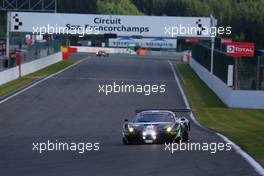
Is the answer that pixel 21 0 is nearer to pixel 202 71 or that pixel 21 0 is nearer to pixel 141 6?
pixel 202 71

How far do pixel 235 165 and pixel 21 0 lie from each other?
238ft

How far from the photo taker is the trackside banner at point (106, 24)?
62.3 meters

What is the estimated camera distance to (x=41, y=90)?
49.8 meters

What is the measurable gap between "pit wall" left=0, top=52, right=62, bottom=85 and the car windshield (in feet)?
98.3

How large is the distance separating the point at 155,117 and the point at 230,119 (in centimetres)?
1295

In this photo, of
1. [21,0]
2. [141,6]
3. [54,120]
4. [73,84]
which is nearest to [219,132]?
[54,120]

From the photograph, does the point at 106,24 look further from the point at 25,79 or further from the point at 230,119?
the point at 230,119

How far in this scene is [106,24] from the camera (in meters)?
62.5

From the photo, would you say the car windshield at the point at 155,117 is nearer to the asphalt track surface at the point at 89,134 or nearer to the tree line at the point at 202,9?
the asphalt track surface at the point at 89,134

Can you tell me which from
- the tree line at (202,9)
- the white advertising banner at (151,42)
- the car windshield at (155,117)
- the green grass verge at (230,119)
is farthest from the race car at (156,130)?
the white advertising banner at (151,42)

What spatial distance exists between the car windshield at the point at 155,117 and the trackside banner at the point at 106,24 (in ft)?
126

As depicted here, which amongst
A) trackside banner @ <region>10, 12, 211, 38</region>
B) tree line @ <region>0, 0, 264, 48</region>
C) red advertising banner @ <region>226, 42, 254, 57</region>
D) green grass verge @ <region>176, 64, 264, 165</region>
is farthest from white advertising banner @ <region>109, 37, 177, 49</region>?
red advertising banner @ <region>226, 42, 254, 57</region>

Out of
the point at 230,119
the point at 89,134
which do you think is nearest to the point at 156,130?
the point at 89,134

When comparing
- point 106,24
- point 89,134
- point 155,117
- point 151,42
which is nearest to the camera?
point 155,117
